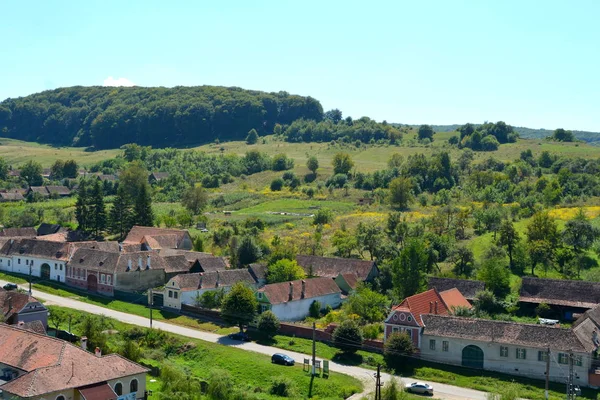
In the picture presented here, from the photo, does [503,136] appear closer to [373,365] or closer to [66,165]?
[66,165]

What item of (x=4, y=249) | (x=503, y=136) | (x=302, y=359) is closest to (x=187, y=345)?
(x=302, y=359)

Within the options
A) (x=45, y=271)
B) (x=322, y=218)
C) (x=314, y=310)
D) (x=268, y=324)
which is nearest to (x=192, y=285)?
(x=314, y=310)

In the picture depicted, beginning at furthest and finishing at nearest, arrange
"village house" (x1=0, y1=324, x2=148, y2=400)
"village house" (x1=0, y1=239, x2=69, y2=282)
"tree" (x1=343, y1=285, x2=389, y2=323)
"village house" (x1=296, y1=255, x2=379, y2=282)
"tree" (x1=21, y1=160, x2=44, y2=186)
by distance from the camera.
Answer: "tree" (x1=21, y1=160, x2=44, y2=186) < "village house" (x1=0, y1=239, x2=69, y2=282) < "village house" (x1=296, y1=255, x2=379, y2=282) < "tree" (x1=343, y1=285, x2=389, y2=323) < "village house" (x1=0, y1=324, x2=148, y2=400)

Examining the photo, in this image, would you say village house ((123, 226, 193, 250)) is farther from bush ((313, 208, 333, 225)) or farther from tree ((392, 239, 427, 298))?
tree ((392, 239, 427, 298))

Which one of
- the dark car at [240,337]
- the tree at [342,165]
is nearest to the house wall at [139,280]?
the dark car at [240,337]

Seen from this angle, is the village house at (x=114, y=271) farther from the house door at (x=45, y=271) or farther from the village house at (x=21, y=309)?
the village house at (x=21, y=309)

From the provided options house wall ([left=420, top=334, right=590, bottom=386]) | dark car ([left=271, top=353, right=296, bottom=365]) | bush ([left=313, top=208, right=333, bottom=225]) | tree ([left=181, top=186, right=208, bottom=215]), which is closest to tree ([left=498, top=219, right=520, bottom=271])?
house wall ([left=420, top=334, right=590, bottom=386])
